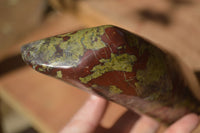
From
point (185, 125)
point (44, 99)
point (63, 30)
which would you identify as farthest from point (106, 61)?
point (63, 30)

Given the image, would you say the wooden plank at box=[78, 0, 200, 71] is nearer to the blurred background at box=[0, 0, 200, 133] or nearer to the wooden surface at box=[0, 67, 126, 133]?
the blurred background at box=[0, 0, 200, 133]

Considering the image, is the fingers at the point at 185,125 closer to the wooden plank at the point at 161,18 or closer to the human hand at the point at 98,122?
the human hand at the point at 98,122

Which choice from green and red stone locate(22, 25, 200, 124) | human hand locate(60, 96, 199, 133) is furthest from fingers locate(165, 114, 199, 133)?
green and red stone locate(22, 25, 200, 124)

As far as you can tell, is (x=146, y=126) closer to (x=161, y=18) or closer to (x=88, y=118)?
(x=88, y=118)

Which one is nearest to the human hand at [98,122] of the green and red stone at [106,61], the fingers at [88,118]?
the fingers at [88,118]

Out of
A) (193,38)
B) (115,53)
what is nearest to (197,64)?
(193,38)
